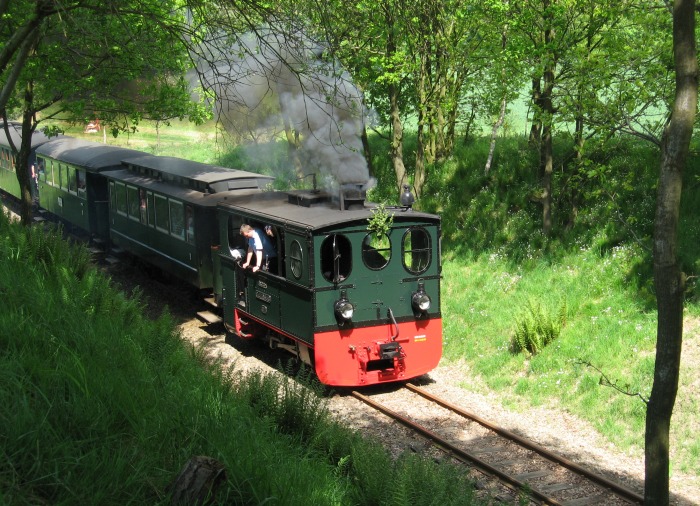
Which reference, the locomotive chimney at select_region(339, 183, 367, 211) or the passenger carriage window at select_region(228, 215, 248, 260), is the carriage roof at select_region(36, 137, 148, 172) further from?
the locomotive chimney at select_region(339, 183, 367, 211)

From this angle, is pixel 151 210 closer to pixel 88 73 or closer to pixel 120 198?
pixel 120 198

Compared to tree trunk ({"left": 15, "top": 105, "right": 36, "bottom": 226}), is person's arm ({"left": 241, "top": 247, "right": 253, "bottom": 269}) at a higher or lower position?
lower

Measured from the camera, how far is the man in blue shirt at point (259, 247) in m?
11.7

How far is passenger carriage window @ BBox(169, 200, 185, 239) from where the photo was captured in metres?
14.4

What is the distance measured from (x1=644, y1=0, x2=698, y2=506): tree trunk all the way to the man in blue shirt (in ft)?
20.9

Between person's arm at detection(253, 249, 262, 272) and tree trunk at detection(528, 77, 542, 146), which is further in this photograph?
tree trunk at detection(528, 77, 542, 146)

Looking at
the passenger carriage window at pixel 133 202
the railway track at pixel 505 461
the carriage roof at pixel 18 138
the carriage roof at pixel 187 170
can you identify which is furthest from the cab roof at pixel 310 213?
the carriage roof at pixel 18 138

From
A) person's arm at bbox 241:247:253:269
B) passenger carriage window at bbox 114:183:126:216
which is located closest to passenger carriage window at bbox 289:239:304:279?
person's arm at bbox 241:247:253:269

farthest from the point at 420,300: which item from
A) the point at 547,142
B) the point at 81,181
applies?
the point at 81,181

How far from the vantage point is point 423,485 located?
6.04m

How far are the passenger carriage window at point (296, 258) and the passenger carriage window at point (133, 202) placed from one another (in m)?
6.60

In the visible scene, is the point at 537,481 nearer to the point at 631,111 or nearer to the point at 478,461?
the point at 478,461

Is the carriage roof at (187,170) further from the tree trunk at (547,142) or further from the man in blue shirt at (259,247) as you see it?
the tree trunk at (547,142)

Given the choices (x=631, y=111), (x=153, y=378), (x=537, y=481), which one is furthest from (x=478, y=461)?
(x=631, y=111)
